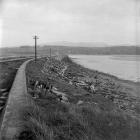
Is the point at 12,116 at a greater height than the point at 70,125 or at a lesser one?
greater

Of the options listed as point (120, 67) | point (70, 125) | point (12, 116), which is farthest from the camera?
point (120, 67)

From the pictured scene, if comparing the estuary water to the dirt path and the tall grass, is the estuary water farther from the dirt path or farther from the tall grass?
the dirt path

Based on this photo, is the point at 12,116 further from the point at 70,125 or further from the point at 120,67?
the point at 120,67

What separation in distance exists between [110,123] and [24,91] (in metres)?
3.69

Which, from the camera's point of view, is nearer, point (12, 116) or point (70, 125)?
point (70, 125)

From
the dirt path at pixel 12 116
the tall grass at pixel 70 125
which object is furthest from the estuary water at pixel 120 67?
the dirt path at pixel 12 116

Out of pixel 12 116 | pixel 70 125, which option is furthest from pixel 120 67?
pixel 12 116

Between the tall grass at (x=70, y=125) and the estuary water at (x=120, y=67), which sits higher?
the tall grass at (x=70, y=125)

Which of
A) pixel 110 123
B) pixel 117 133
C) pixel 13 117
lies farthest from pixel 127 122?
pixel 13 117

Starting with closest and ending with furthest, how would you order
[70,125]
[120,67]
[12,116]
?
[70,125] < [12,116] < [120,67]

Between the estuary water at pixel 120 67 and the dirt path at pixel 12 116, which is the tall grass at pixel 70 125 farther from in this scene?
the estuary water at pixel 120 67

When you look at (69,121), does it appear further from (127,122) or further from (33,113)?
(127,122)

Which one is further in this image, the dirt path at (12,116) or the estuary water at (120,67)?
the estuary water at (120,67)

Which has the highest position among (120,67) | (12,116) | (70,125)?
(12,116)
